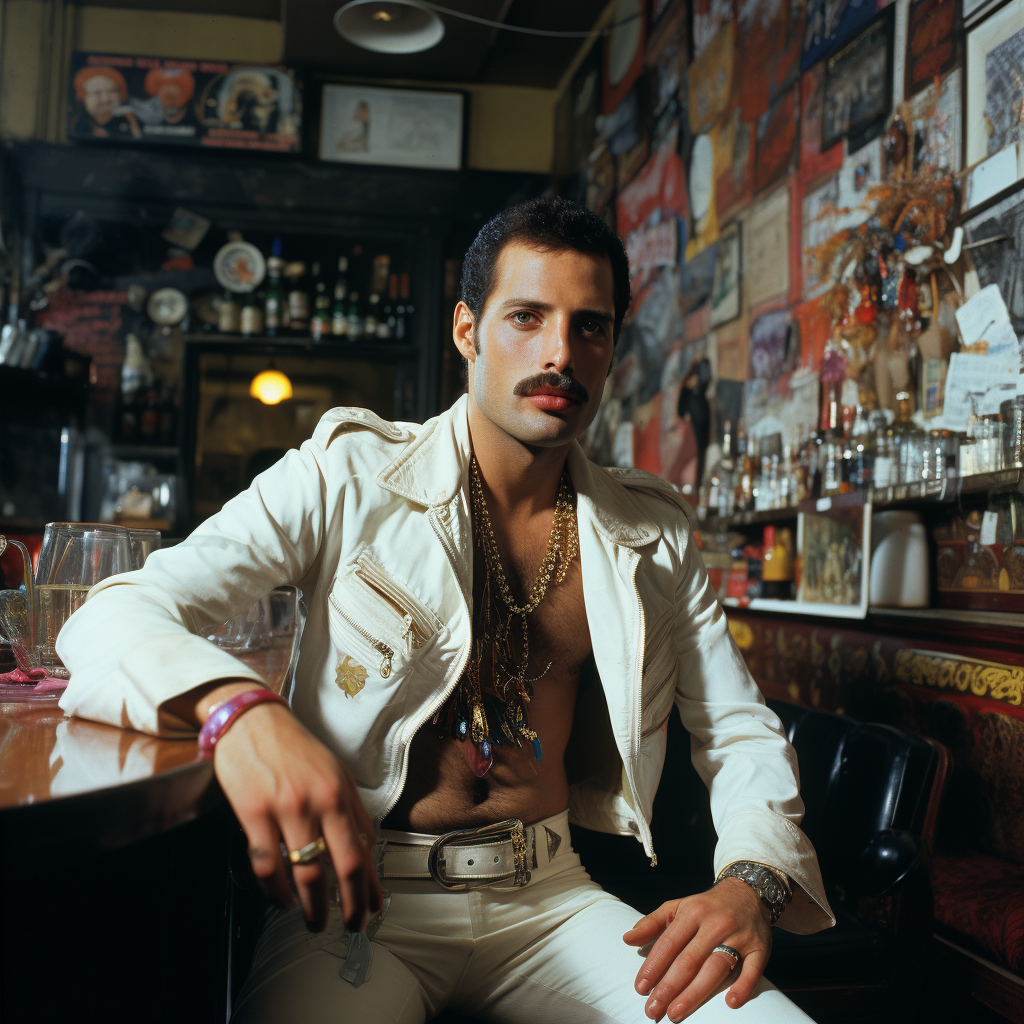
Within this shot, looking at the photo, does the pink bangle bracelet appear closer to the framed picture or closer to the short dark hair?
the short dark hair

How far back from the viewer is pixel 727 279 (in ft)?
11.2

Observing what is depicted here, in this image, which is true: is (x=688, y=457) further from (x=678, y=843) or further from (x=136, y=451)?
(x=136, y=451)

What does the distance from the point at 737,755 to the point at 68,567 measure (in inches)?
39.9

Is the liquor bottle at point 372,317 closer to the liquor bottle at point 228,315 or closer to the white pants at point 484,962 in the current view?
the liquor bottle at point 228,315

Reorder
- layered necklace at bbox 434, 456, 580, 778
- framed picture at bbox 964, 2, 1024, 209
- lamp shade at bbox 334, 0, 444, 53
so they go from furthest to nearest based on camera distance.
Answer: lamp shade at bbox 334, 0, 444, 53, framed picture at bbox 964, 2, 1024, 209, layered necklace at bbox 434, 456, 580, 778

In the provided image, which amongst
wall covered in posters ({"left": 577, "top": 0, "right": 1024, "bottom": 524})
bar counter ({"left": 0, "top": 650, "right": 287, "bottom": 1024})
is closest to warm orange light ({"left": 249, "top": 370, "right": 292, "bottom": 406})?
wall covered in posters ({"left": 577, "top": 0, "right": 1024, "bottom": 524})

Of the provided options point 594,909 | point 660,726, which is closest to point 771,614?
point 660,726

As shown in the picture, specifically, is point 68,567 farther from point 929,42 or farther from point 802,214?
point 802,214

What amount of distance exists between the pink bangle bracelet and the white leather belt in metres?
0.50

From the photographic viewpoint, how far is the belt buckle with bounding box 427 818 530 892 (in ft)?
4.18

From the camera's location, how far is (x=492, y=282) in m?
1.55

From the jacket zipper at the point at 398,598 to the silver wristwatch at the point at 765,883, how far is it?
515mm

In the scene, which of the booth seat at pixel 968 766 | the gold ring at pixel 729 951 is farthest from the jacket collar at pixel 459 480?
the booth seat at pixel 968 766

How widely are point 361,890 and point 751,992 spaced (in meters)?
0.58
